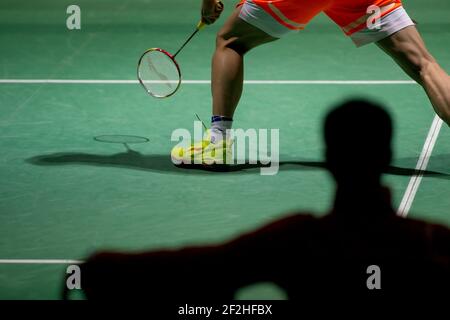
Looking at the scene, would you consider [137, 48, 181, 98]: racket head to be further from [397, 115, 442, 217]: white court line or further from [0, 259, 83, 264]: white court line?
[0, 259, 83, 264]: white court line

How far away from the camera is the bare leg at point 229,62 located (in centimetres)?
523

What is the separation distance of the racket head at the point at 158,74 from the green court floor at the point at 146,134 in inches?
12.0

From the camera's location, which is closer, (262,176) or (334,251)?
(334,251)

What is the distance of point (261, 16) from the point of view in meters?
5.12

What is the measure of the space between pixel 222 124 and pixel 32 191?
106 centimetres

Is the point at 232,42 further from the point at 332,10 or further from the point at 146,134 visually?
the point at 146,134

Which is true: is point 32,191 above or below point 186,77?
below

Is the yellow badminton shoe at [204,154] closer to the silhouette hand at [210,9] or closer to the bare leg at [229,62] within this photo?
the bare leg at [229,62]

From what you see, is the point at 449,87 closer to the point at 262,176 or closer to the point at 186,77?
the point at 262,176

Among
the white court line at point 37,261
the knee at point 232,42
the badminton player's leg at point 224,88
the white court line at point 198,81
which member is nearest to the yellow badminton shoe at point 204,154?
the badminton player's leg at point 224,88

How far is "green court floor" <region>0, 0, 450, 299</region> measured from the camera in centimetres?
432

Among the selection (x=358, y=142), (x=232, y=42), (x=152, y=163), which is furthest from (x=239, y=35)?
(x=358, y=142)
